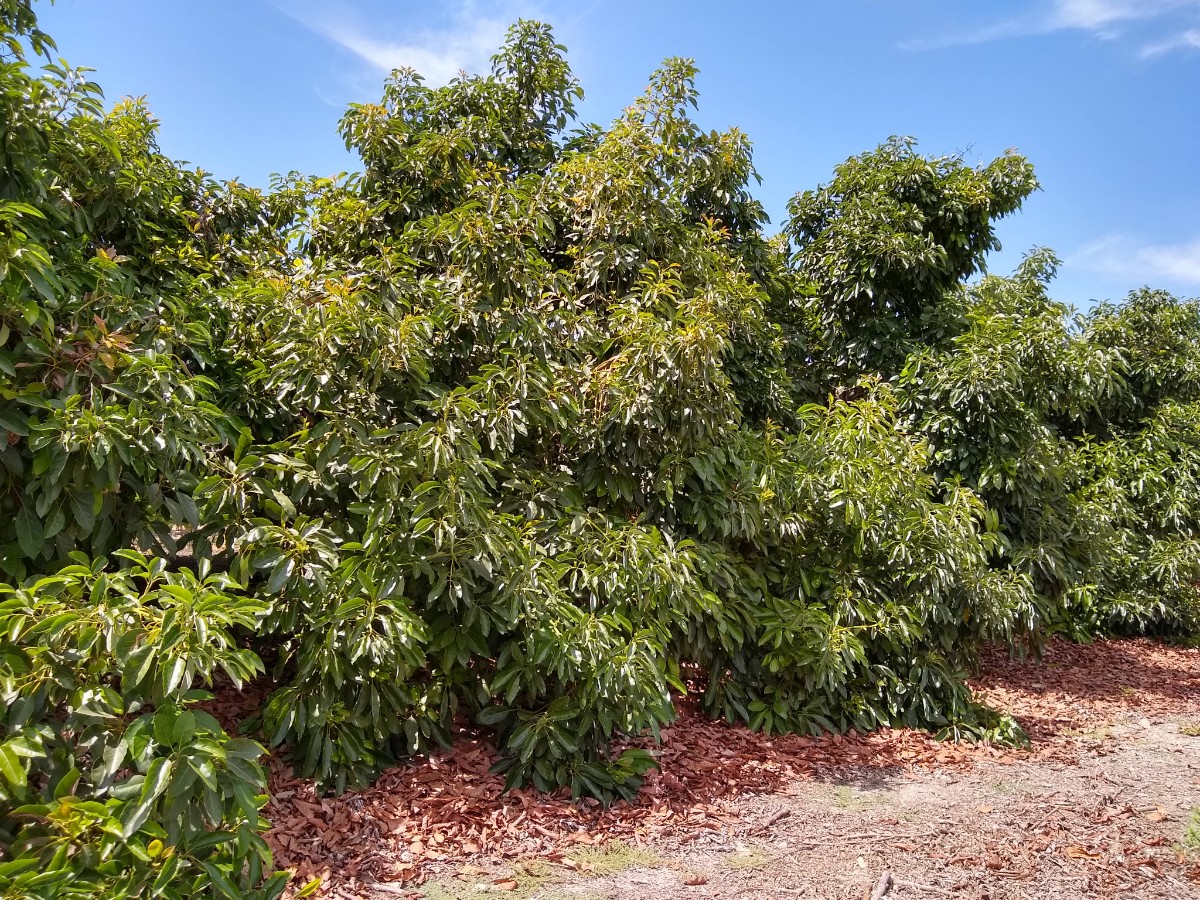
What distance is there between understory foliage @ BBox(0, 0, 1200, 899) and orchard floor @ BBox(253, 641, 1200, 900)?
23cm

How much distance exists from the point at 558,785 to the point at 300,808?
1267mm

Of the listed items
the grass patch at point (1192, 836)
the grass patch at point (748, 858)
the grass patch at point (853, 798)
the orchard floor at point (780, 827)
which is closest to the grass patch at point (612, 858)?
the orchard floor at point (780, 827)

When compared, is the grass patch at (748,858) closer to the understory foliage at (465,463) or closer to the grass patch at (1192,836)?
the understory foliage at (465,463)

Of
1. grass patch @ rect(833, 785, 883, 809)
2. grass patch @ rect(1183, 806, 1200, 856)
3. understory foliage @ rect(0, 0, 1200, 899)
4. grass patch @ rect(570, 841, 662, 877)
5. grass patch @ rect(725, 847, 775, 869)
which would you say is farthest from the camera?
grass patch @ rect(833, 785, 883, 809)

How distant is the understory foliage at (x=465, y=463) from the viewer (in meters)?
2.32

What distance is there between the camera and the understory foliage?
2324 millimetres

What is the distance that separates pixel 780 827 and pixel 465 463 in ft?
8.10

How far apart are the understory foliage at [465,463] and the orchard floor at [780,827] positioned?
0.23m

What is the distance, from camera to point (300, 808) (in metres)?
3.44

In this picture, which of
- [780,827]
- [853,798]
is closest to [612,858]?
[780,827]

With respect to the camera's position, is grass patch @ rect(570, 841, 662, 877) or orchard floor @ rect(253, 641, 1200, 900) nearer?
orchard floor @ rect(253, 641, 1200, 900)

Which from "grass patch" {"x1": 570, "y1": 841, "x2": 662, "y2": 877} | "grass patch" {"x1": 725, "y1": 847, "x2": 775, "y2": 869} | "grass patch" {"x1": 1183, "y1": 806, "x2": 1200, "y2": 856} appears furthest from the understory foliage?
"grass patch" {"x1": 1183, "y1": 806, "x2": 1200, "y2": 856}

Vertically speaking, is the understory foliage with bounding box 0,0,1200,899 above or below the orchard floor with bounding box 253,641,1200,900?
above

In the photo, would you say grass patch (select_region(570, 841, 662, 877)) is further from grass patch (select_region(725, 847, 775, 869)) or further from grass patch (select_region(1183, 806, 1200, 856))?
grass patch (select_region(1183, 806, 1200, 856))
